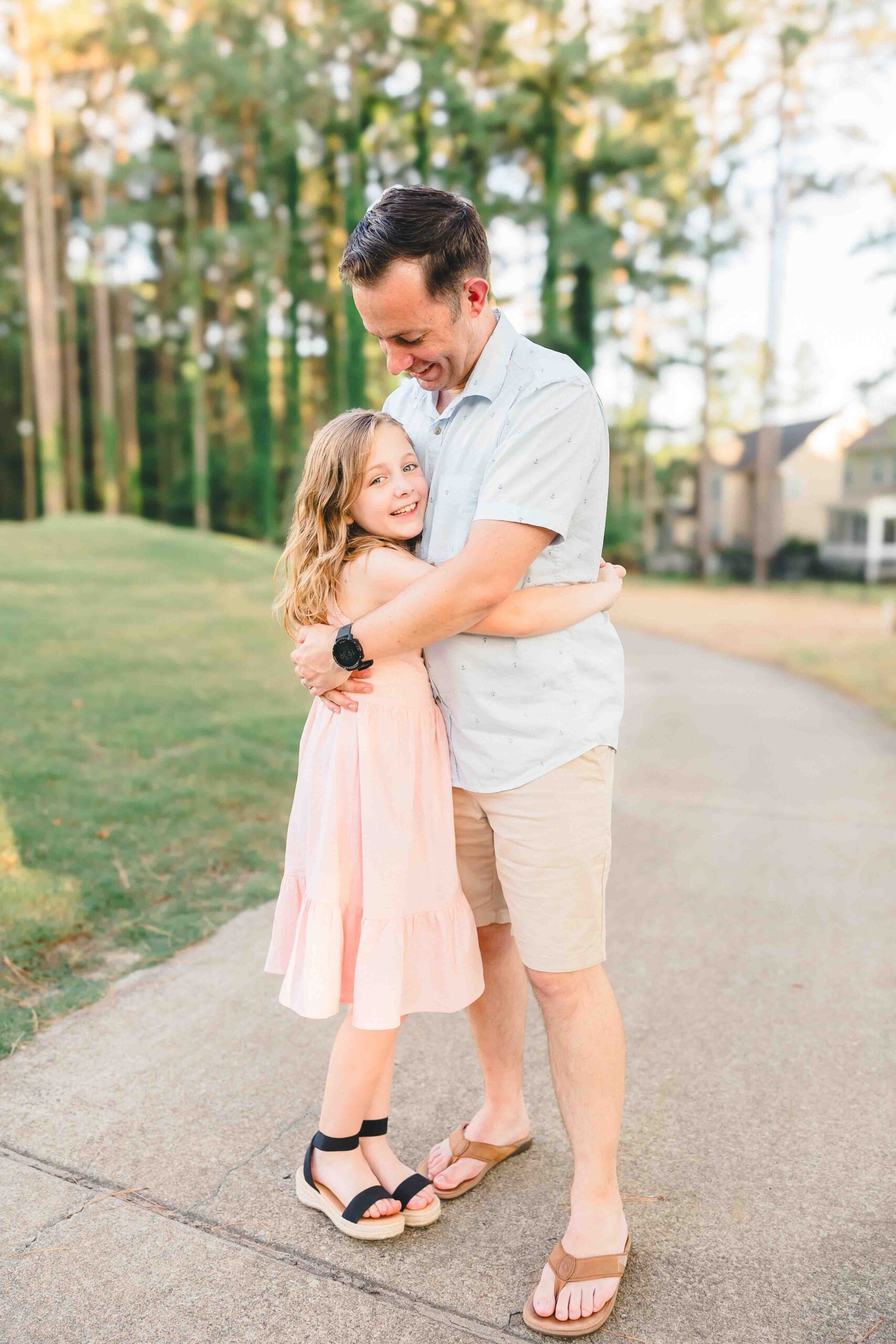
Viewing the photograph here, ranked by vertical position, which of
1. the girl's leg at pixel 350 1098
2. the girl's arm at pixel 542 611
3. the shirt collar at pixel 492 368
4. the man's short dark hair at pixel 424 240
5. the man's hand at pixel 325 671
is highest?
the man's short dark hair at pixel 424 240

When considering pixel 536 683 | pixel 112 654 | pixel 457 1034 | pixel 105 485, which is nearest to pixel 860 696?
pixel 112 654

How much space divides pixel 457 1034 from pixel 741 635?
13.7m

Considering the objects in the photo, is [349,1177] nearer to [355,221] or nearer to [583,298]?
[355,221]

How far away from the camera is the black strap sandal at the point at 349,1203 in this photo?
2.13m

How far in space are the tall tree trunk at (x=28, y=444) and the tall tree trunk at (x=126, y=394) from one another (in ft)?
9.98

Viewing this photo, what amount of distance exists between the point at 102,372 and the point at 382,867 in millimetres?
32176

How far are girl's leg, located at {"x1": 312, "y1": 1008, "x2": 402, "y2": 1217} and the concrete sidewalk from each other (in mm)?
99

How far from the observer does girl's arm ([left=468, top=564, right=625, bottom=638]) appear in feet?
6.66

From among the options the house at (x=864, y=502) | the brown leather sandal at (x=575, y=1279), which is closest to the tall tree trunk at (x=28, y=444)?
the house at (x=864, y=502)

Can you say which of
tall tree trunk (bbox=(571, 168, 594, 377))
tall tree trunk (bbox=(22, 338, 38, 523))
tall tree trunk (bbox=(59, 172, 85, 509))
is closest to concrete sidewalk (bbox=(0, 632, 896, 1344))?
tall tree trunk (bbox=(571, 168, 594, 377))

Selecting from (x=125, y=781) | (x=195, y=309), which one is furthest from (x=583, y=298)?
(x=125, y=781)

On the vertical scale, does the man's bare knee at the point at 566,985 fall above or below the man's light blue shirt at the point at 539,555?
below

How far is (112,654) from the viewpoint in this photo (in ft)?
25.7

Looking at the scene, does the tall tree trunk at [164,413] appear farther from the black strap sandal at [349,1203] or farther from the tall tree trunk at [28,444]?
the black strap sandal at [349,1203]
